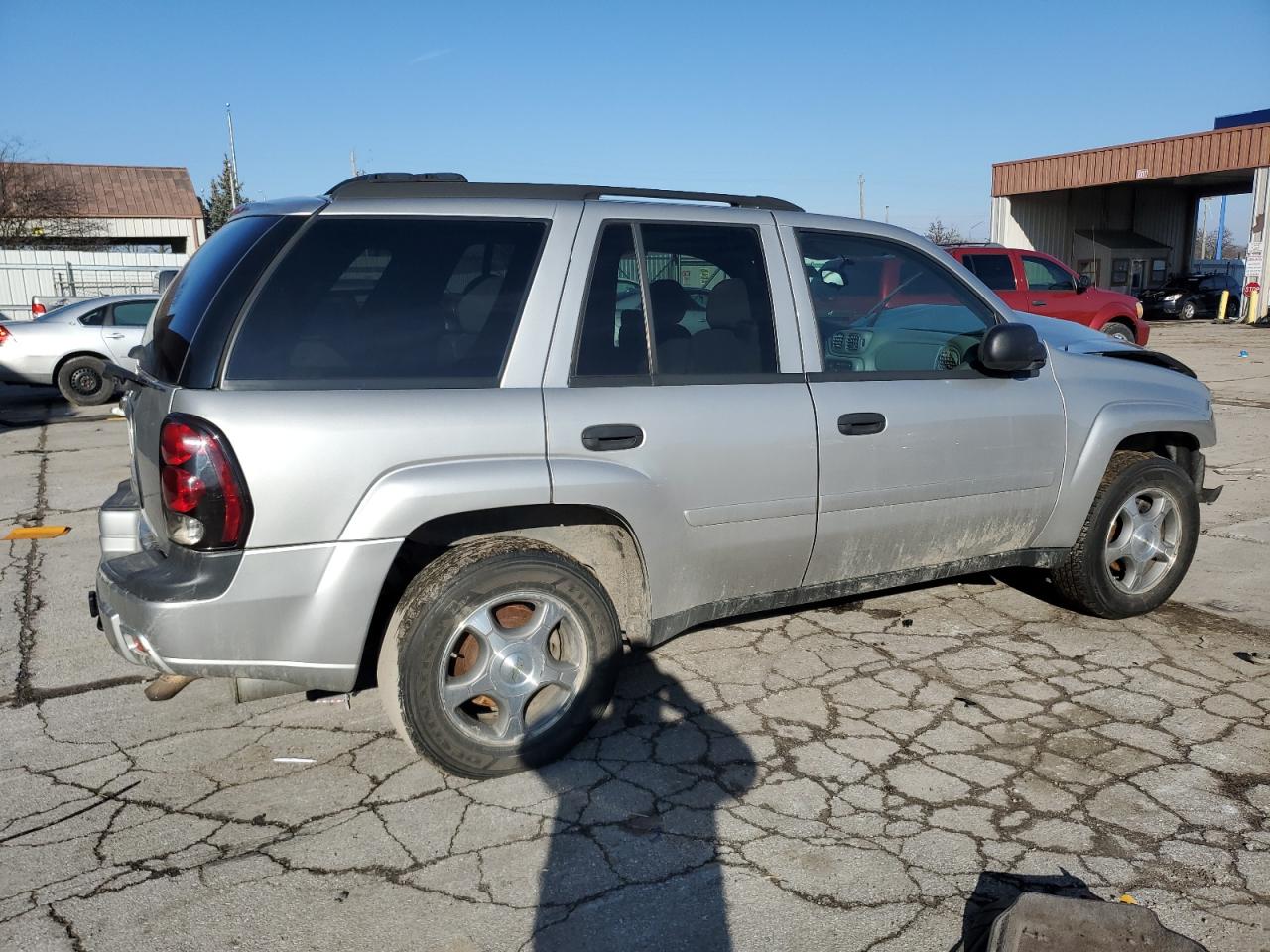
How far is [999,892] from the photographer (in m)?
2.78

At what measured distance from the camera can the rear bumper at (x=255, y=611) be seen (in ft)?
9.68

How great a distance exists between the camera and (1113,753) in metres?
3.54

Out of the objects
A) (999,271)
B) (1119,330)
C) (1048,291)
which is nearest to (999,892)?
(999,271)

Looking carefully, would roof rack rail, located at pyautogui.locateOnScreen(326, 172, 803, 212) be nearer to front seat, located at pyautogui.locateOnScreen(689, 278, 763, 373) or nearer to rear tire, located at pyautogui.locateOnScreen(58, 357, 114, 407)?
front seat, located at pyautogui.locateOnScreen(689, 278, 763, 373)

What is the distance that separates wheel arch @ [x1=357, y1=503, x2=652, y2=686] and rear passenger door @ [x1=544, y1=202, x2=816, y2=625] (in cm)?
8

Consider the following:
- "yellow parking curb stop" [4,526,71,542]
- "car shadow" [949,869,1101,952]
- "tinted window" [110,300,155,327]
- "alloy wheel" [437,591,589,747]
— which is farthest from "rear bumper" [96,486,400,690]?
"tinted window" [110,300,155,327]

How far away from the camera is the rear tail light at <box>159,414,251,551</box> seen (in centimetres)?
289

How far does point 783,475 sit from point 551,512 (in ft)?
2.92

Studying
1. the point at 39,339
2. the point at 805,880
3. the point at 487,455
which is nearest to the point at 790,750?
the point at 805,880

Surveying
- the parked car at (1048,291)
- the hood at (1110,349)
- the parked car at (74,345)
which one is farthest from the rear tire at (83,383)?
the hood at (1110,349)

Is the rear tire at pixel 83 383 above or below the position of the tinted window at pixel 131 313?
below

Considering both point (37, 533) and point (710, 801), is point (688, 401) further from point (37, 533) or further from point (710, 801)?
point (37, 533)

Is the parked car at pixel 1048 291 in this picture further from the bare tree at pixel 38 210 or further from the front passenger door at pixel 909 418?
the bare tree at pixel 38 210

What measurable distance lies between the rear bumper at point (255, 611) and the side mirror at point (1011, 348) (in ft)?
8.15
